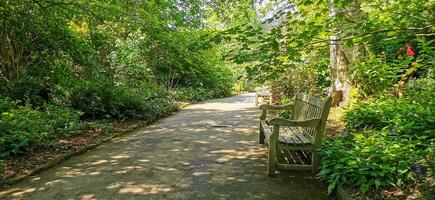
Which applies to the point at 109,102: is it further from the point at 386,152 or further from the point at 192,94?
the point at 192,94

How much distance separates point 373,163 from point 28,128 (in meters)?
5.50

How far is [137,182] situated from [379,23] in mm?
3698

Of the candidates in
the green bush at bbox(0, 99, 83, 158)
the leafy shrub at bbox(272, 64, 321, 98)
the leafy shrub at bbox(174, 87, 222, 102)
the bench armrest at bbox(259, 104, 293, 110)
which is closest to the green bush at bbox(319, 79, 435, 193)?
the bench armrest at bbox(259, 104, 293, 110)

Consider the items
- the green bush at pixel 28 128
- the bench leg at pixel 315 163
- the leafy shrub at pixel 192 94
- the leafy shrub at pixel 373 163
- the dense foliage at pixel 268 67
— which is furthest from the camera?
the leafy shrub at pixel 192 94

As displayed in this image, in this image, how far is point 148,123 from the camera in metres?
9.70

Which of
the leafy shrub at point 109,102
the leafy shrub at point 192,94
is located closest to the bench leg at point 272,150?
the leafy shrub at point 109,102

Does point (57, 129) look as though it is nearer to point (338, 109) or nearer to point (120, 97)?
point (120, 97)

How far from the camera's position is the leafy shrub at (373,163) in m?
3.62

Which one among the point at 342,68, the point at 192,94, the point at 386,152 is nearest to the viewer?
the point at 386,152

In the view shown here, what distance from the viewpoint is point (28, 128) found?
5.91 meters

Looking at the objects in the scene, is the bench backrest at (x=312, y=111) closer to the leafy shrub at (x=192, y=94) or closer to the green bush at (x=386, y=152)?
the green bush at (x=386, y=152)

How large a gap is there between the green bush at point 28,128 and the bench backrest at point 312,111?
4.57m

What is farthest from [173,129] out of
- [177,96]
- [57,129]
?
[177,96]

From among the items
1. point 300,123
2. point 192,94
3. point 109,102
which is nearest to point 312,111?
point 300,123
